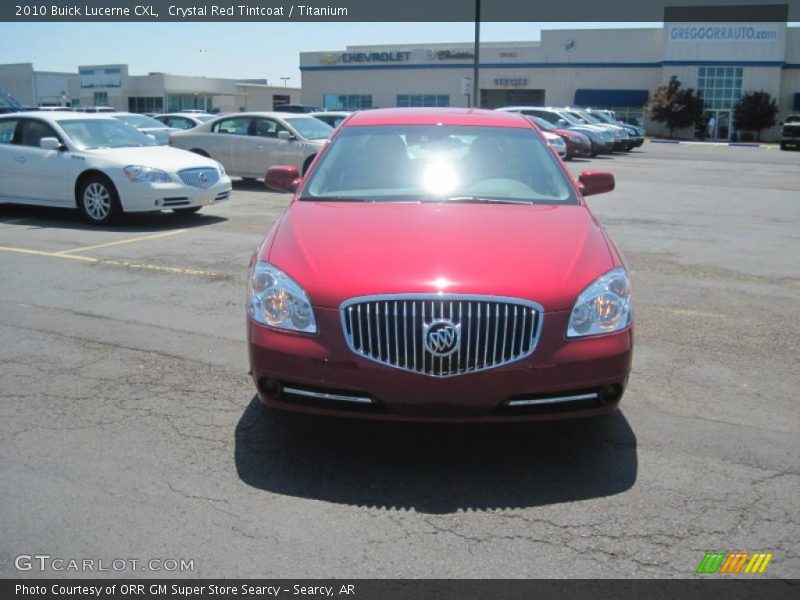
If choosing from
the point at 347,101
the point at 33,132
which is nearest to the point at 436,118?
the point at 33,132

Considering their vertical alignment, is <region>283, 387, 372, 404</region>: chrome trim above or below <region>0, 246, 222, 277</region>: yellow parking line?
above

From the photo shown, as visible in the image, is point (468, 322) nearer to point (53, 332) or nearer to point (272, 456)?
point (272, 456)

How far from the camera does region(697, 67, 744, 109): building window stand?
5753 cm

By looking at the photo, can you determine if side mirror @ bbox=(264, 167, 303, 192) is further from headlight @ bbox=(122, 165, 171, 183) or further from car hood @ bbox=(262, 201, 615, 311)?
headlight @ bbox=(122, 165, 171, 183)

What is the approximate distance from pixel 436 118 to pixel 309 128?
37.0 ft

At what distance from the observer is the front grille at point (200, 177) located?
11297 millimetres

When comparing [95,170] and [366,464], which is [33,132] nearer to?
[95,170]

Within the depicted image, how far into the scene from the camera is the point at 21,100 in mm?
79000

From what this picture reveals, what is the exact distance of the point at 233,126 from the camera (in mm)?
16891

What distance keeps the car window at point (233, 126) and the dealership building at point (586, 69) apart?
37616 millimetres

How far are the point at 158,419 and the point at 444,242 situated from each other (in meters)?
1.89
